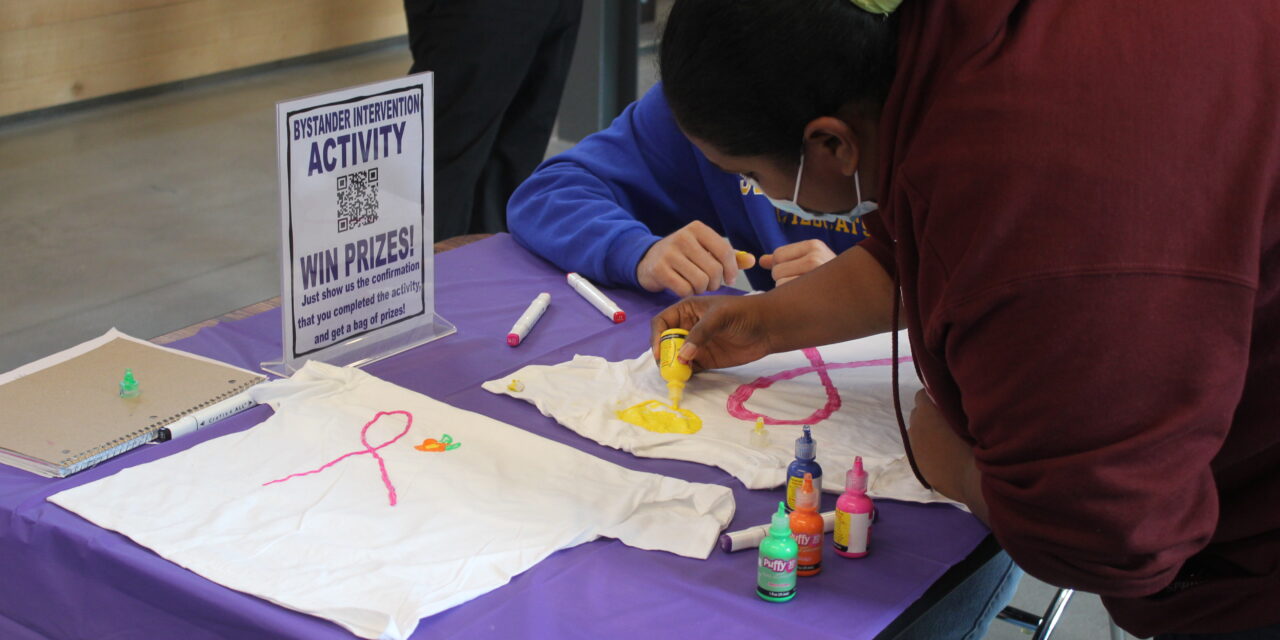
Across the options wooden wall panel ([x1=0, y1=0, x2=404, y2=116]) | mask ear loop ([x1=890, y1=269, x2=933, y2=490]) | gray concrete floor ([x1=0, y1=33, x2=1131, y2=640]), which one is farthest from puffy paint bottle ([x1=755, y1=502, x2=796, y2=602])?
wooden wall panel ([x1=0, y1=0, x2=404, y2=116])

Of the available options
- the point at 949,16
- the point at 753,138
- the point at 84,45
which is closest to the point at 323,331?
the point at 753,138

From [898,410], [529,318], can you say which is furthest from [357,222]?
[898,410]

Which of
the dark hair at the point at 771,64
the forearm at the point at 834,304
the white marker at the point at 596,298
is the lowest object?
the white marker at the point at 596,298

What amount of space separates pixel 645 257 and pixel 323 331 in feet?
1.52

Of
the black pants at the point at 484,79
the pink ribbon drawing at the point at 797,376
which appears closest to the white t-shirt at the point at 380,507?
the pink ribbon drawing at the point at 797,376

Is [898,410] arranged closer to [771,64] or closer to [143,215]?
[771,64]

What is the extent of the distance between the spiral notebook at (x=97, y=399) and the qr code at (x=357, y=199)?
21 cm

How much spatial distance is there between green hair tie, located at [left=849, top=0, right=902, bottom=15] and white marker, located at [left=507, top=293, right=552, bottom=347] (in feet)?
2.54

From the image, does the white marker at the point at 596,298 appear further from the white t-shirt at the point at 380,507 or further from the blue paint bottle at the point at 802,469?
the blue paint bottle at the point at 802,469

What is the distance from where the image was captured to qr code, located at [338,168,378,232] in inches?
55.5

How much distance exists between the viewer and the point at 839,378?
1.42 metres

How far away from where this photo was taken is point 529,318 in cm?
155

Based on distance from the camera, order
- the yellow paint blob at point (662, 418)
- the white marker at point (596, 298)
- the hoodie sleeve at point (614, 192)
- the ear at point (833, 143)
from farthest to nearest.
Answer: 1. the hoodie sleeve at point (614, 192)
2. the white marker at point (596, 298)
3. the yellow paint blob at point (662, 418)
4. the ear at point (833, 143)

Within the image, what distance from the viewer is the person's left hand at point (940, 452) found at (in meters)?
1.06
